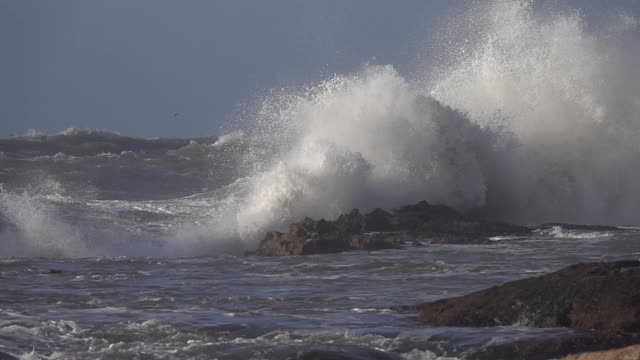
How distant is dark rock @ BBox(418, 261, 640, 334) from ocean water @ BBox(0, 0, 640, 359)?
208 mm

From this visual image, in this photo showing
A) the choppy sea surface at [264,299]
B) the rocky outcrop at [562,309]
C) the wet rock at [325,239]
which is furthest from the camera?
the wet rock at [325,239]

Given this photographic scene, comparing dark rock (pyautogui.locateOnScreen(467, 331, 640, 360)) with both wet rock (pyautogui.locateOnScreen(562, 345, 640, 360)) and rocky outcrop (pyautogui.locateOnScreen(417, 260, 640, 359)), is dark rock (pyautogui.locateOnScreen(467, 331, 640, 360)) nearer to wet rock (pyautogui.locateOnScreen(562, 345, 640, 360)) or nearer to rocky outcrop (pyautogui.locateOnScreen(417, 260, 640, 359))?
rocky outcrop (pyautogui.locateOnScreen(417, 260, 640, 359))

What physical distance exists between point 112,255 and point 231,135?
2953 centimetres

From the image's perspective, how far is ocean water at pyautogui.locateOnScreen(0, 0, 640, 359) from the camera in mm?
11914

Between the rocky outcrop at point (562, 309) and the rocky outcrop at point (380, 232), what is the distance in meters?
8.16

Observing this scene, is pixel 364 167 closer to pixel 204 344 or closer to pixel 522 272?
pixel 522 272

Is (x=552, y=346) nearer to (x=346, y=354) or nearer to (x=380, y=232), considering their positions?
(x=346, y=354)

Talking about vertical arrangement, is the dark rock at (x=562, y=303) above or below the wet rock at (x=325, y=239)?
below

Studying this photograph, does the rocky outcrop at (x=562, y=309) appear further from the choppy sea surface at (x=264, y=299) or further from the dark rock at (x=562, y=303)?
the choppy sea surface at (x=264, y=299)

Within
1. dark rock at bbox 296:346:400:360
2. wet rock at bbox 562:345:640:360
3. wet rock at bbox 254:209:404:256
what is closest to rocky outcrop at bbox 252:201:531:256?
wet rock at bbox 254:209:404:256

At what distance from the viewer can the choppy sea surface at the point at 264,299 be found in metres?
11.1

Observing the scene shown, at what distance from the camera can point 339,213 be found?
25.8 meters

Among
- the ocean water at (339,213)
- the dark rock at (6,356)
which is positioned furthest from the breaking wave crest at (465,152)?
the dark rock at (6,356)

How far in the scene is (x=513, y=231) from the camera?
2217cm
